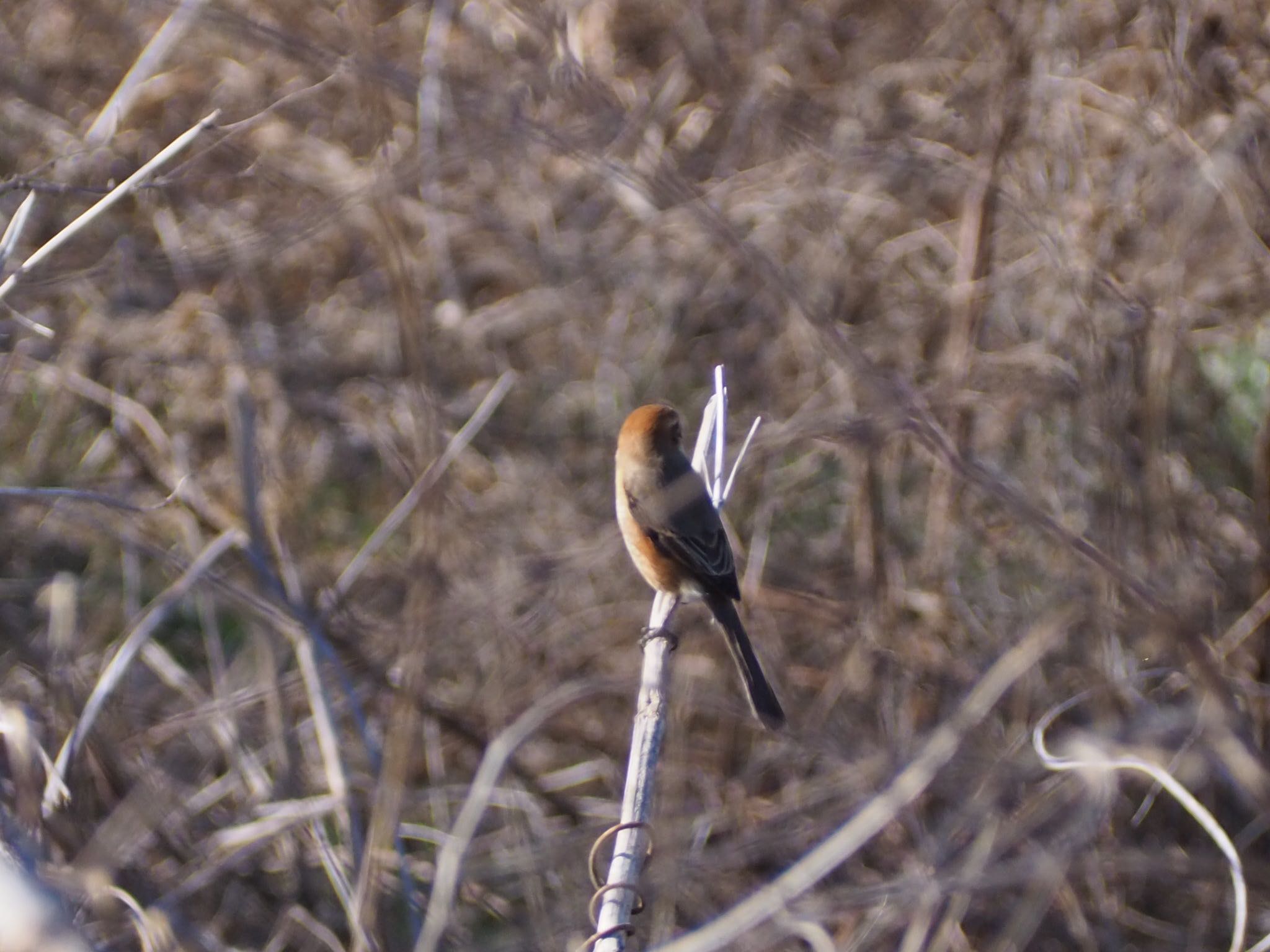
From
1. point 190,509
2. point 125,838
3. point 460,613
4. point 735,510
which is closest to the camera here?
point 125,838

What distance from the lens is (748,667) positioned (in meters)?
3.94

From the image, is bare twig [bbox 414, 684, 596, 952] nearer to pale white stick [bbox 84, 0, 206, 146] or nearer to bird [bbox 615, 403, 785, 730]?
bird [bbox 615, 403, 785, 730]

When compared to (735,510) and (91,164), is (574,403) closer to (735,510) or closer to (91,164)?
(735,510)

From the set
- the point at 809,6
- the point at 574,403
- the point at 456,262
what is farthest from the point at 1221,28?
the point at 456,262

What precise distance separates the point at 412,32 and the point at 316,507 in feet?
9.22

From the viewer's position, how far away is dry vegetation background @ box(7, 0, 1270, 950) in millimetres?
3543

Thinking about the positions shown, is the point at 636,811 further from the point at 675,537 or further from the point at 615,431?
the point at 615,431

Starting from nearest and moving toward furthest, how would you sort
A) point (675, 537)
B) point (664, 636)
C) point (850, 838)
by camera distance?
point (850, 838) < point (664, 636) < point (675, 537)

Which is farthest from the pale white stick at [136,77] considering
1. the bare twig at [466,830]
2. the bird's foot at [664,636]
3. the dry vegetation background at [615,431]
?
the bird's foot at [664,636]

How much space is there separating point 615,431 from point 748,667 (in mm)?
2242

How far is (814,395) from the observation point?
18.1 feet

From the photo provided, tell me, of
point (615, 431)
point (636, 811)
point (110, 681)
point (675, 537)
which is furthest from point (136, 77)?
point (615, 431)

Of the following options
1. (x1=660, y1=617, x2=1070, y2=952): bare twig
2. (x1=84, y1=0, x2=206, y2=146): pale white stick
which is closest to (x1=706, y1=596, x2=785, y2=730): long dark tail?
(x1=660, y1=617, x2=1070, y2=952): bare twig

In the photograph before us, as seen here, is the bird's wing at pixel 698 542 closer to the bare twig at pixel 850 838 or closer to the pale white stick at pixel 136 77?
the bare twig at pixel 850 838
